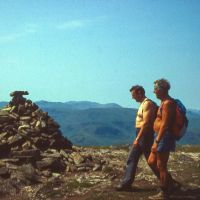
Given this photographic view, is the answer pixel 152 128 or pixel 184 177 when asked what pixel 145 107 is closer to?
pixel 152 128

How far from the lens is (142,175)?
23.7 metres

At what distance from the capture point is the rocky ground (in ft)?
61.2

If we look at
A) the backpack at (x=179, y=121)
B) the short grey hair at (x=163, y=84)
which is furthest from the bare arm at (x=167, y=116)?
the short grey hair at (x=163, y=84)

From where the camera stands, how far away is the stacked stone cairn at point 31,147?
2362 centimetres

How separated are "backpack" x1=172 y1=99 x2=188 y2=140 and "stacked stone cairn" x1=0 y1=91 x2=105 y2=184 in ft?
29.5

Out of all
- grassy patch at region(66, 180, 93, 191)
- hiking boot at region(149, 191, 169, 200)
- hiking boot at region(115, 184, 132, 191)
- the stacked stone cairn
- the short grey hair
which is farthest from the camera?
the stacked stone cairn

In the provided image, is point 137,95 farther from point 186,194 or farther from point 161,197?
point 186,194

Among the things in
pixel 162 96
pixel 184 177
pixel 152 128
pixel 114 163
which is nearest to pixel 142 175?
pixel 184 177

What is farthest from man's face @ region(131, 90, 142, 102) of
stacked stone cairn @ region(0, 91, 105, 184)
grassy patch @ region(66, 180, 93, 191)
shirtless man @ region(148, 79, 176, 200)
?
stacked stone cairn @ region(0, 91, 105, 184)

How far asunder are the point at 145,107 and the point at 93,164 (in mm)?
9524

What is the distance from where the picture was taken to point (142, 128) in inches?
688

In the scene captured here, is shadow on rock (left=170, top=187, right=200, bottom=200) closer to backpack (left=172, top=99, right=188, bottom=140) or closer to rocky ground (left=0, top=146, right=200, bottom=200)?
rocky ground (left=0, top=146, right=200, bottom=200)

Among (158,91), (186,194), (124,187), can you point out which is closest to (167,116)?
(158,91)

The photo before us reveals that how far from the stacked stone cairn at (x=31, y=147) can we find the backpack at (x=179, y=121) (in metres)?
9.01
